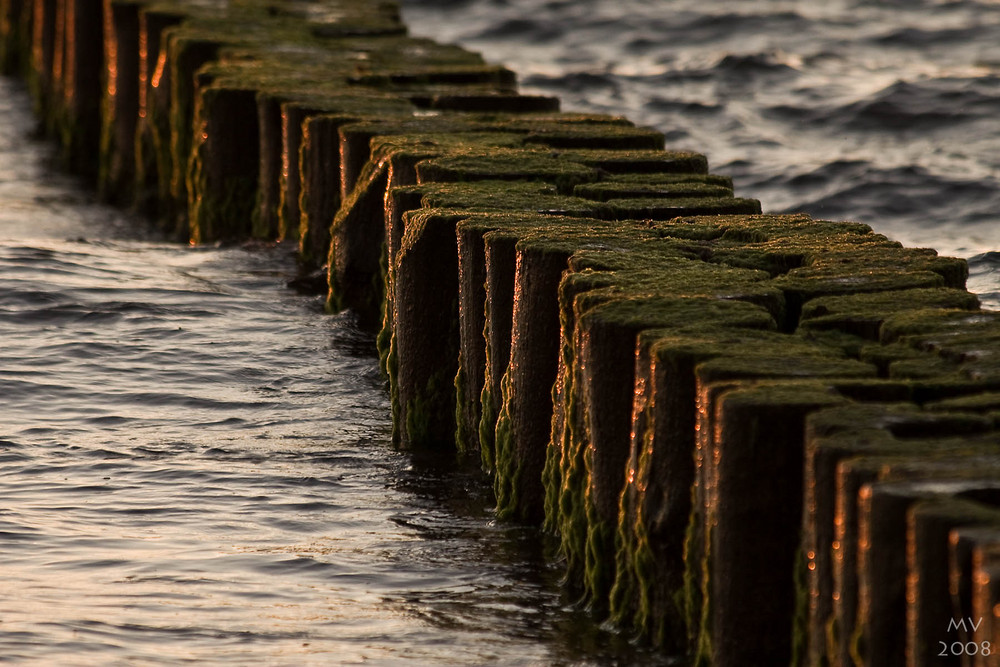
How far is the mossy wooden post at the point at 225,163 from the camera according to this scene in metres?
11.9

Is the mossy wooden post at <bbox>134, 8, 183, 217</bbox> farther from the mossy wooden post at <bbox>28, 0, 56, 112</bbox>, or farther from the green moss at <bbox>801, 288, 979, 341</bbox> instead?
the green moss at <bbox>801, 288, 979, 341</bbox>

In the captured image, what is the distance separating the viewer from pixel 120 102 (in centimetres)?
1523

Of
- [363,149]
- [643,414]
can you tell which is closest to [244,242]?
[363,149]

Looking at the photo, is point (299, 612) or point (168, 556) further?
point (168, 556)

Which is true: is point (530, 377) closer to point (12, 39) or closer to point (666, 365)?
point (666, 365)

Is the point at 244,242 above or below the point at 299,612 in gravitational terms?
above

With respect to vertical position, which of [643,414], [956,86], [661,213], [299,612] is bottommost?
[299,612]

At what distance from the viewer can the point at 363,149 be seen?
394 inches

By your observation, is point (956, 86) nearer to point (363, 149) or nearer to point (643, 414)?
point (363, 149)

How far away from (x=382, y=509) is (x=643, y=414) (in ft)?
6.62

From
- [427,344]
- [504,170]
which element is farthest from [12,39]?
[427,344]

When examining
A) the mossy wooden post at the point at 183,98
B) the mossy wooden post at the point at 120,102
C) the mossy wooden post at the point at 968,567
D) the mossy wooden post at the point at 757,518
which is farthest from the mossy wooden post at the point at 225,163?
the mossy wooden post at the point at 968,567

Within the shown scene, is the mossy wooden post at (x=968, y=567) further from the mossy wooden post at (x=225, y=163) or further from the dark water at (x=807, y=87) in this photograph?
the mossy wooden post at (x=225, y=163)

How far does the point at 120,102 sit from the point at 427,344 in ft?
27.0
